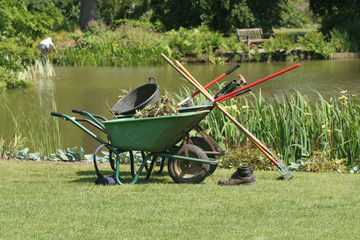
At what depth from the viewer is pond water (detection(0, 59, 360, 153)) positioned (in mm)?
11922

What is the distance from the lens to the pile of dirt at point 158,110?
218 inches

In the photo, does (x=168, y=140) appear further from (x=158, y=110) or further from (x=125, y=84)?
(x=125, y=84)

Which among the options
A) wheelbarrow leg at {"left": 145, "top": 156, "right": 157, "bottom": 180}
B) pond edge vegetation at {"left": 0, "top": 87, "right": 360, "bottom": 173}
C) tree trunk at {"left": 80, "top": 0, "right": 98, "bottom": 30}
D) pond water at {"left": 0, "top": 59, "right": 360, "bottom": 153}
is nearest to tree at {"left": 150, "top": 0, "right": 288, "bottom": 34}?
tree trunk at {"left": 80, "top": 0, "right": 98, "bottom": 30}

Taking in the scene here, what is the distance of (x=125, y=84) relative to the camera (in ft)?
50.8

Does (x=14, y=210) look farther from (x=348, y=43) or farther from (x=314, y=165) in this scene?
(x=348, y=43)

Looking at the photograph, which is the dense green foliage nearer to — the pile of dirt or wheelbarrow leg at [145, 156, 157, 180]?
wheelbarrow leg at [145, 156, 157, 180]

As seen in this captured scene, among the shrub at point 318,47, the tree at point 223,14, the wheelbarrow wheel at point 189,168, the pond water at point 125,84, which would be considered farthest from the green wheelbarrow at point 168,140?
the tree at point 223,14

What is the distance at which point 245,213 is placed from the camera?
4621mm

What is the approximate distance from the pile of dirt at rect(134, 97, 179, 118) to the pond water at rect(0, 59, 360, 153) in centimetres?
347

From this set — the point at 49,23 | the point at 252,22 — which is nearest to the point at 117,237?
the point at 49,23

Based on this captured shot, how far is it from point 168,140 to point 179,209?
1.03m

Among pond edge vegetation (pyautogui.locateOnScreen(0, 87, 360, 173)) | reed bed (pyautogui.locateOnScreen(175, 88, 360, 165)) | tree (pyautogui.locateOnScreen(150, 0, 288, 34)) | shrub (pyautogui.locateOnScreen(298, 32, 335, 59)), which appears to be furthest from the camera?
tree (pyautogui.locateOnScreen(150, 0, 288, 34))

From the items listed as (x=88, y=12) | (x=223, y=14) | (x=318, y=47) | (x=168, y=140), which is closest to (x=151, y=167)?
(x=168, y=140)

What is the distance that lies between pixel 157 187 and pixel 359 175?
2.34 metres
